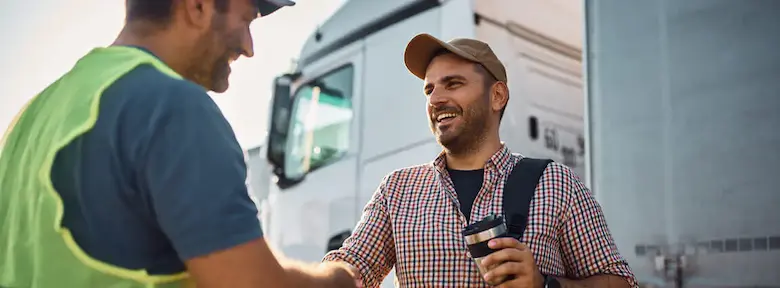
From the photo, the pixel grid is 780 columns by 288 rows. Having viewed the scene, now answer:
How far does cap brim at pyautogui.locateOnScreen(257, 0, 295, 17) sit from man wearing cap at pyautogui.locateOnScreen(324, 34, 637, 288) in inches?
30.6

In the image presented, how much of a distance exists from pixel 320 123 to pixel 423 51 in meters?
3.01

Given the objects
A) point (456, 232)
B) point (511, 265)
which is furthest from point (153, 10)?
point (456, 232)

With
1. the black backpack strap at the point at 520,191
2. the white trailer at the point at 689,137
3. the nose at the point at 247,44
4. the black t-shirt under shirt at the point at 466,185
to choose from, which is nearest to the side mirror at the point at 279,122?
the white trailer at the point at 689,137

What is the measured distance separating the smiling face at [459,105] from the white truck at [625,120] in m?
0.97

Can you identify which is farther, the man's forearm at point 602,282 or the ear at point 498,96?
the ear at point 498,96

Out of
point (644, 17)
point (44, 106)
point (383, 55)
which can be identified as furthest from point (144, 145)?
point (383, 55)

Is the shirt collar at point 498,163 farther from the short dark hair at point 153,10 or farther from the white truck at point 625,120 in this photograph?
the short dark hair at point 153,10

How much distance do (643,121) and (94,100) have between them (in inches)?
98.0

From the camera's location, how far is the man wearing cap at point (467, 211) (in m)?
2.02

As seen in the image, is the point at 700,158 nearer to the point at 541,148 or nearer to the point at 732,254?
the point at 732,254

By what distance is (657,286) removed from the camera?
2947 millimetres

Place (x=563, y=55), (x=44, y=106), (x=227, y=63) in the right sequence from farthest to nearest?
(x=563, y=55) → (x=227, y=63) → (x=44, y=106)

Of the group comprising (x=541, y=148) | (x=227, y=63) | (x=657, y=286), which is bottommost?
(x=657, y=286)

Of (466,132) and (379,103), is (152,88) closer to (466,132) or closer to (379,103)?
(466,132)
